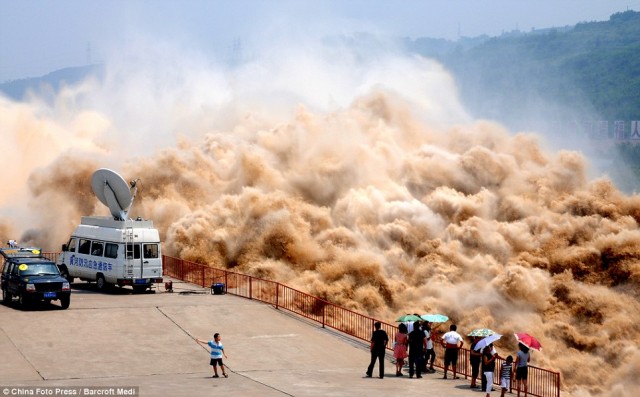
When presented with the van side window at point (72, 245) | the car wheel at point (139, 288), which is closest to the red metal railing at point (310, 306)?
the car wheel at point (139, 288)

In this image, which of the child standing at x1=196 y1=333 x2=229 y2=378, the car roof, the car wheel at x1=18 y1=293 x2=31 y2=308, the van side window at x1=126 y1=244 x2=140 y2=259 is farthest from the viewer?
the van side window at x1=126 y1=244 x2=140 y2=259

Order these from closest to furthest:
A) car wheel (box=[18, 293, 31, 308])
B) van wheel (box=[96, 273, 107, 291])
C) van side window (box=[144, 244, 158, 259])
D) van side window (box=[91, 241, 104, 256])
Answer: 1. car wheel (box=[18, 293, 31, 308])
2. van side window (box=[144, 244, 158, 259])
3. van side window (box=[91, 241, 104, 256])
4. van wheel (box=[96, 273, 107, 291])

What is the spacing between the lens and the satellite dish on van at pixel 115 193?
29.7 meters

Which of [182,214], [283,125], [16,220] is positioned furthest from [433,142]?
[16,220]

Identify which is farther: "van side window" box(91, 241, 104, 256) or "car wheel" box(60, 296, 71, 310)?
"van side window" box(91, 241, 104, 256)

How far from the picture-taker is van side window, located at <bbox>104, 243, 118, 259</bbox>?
93.7ft

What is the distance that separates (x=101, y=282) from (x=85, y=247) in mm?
1291

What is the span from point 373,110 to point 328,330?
2749cm

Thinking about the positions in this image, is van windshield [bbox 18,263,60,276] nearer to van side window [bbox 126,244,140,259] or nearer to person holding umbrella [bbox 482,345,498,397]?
van side window [bbox 126,244,140,259]

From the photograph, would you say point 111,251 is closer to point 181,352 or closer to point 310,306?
point 310,306

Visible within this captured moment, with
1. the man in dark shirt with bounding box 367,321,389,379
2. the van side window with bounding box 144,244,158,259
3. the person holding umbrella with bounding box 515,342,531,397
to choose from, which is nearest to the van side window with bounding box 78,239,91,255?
the van side window with bounding box 144,244,158,259

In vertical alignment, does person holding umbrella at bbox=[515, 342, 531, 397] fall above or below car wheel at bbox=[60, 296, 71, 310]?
below

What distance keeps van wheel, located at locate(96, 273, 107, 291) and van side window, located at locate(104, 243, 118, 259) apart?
85cm

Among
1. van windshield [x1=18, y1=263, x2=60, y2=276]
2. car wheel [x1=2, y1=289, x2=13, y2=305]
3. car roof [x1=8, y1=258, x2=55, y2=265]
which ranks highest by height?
car roof [x1=8, y1=258, x2=55, y2=265]
